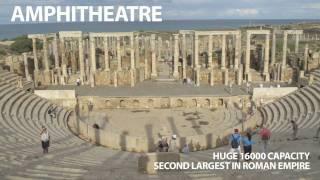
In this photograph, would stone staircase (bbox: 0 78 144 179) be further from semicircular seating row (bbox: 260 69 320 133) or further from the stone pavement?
semicircular seating row (bbox: 260 69 320 133)

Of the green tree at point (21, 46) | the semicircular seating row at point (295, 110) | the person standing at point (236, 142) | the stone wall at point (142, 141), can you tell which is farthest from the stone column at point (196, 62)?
the green tree at point (21, 46)

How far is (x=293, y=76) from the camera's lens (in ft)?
110

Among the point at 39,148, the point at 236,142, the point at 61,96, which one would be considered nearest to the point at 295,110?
the point at 236,142

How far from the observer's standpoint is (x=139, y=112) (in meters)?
27.0

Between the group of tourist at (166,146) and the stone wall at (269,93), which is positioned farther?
the stone wall at (269,93)

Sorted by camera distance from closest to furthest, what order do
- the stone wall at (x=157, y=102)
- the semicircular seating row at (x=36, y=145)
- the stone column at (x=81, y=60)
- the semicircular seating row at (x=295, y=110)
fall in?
the semicircular seating row at (x=36, y=145) < the semicircular seating row at (x=295, y=110) < the stone wall at (x=157, y=102) < the stone column at (x=81, y=60)

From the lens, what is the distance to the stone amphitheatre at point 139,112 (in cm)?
1226

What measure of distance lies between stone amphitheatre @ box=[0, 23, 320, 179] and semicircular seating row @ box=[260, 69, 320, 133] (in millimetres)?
73

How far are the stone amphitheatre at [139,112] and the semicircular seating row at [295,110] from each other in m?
0.07

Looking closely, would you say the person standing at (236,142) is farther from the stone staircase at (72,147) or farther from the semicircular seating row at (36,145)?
the semicircular seating row at (36,145)

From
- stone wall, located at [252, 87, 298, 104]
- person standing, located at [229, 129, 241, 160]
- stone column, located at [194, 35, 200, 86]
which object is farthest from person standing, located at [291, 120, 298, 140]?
stone column, located at [194, 35, 200, 86]

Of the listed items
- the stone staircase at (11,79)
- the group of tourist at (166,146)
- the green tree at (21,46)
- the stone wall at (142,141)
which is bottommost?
the stone wall at (142,141)

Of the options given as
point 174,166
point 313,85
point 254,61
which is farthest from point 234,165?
point 254,61

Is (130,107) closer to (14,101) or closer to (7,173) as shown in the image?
(14,101)
